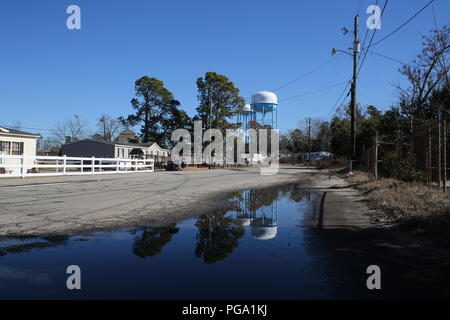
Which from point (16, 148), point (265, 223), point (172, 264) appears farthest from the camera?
point (16, 148)

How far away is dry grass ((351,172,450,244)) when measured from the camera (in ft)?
21.2

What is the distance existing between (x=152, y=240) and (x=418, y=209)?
6.07 metres

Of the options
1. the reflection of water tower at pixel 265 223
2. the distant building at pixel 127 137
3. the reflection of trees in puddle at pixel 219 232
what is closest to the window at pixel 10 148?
the reflection of trees in puddle at pixel 219 232

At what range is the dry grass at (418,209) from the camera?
21.2ft

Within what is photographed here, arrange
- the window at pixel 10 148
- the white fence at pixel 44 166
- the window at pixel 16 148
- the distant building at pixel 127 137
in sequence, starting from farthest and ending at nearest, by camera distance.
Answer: the distant building at pixel 127 137 < the window at pixel 16 148 < the window at pixel 10 148 < the white fence at pixel 44 166

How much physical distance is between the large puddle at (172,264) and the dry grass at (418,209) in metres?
2.24

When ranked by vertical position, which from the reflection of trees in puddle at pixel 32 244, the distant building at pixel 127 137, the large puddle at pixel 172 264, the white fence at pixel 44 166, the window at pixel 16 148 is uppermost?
the distant building at pixel 127 137

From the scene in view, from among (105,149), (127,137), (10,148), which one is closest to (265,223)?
(10,148)

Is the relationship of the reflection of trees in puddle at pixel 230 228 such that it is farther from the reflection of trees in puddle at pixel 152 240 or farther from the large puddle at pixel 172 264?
the reflection of trees in puddle at pixel 152 240

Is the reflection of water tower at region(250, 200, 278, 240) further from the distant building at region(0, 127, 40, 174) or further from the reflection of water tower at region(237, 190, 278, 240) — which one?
the distant building at region(0, 127, 40, 174)

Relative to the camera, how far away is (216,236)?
6.52 m

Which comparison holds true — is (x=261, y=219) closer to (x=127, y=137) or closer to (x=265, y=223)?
(x=265, y=223)

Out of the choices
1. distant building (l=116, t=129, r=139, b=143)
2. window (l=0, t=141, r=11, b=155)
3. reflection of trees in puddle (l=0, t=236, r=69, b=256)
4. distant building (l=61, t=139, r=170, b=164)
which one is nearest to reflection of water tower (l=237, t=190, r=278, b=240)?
reflection of trees in puddle (l=0, t=236, r=69, b=256)

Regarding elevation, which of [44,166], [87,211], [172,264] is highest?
[44,166]
